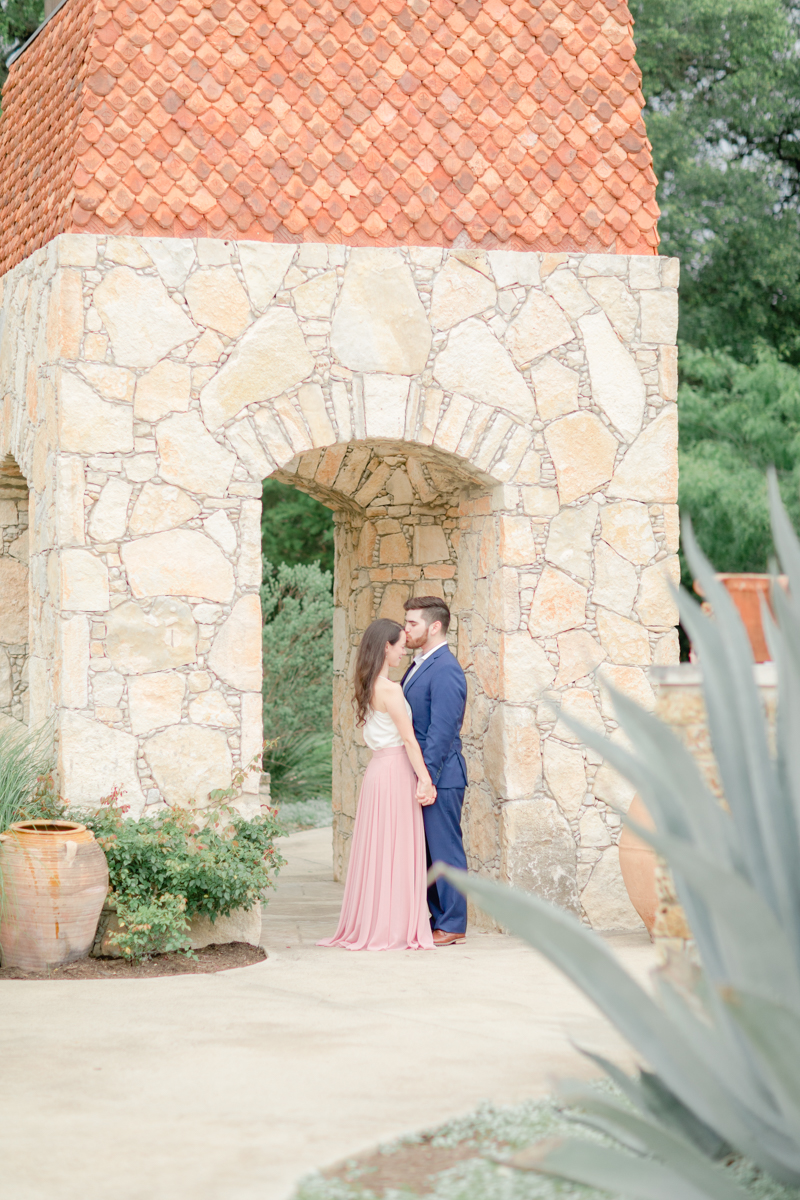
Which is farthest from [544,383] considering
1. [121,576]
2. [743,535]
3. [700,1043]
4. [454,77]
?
[743,535]

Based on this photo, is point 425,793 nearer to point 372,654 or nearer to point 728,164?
point 372,654

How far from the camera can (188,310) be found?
754 centimetres

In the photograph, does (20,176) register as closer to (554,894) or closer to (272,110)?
(272,110)

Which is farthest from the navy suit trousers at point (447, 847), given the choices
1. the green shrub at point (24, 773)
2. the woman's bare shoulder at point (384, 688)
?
the green shrub at point (24, 773)

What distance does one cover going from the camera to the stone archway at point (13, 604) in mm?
9453

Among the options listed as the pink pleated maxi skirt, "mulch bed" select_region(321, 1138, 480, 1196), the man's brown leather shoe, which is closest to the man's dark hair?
the pink pleated maxi skirt

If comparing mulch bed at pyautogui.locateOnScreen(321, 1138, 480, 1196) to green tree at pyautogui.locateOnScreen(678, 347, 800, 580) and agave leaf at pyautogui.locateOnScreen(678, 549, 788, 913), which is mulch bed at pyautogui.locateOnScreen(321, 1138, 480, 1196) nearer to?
agave leaf at pyautogui.locateOnScreen(678, 549, 788, 913)

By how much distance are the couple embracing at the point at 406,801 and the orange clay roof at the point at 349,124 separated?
2.30 metres

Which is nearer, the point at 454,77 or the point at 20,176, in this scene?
the point at 454,77

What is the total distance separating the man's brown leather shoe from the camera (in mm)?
7664

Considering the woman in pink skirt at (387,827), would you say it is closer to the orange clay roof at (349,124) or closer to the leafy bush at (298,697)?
the orange clay roof at (349,124)

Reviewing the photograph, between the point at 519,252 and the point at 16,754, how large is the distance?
12.8 feet

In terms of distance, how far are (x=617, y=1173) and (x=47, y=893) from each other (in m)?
4.46

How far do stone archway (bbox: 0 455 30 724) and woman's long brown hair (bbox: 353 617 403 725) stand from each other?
9.40ft
